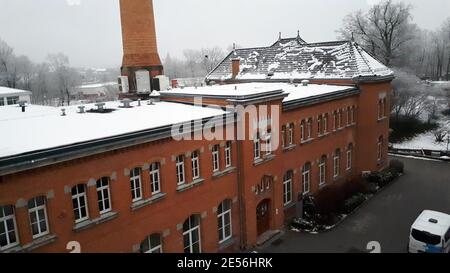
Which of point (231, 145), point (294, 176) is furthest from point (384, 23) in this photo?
point (231, 145)

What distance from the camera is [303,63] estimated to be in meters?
32.8

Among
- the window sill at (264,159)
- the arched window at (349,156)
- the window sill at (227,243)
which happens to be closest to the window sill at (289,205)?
the window sill at (264,159)

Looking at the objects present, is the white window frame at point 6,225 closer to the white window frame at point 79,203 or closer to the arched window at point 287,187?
the white window frame at point 79,203

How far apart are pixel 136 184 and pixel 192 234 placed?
14.1 feet

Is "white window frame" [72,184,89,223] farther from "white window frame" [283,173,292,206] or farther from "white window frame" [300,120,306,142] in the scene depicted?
"white window frame" [300,120,306,142]

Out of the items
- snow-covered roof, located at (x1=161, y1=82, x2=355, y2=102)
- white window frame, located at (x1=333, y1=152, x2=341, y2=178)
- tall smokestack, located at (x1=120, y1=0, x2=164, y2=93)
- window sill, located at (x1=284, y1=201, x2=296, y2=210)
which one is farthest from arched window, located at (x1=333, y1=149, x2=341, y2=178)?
tall smokestack, located at (x1=120, y1=0, x2=164, y2=93)

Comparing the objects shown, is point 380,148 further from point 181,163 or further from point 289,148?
point 181,163

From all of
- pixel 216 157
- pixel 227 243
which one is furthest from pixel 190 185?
pixel 227 243

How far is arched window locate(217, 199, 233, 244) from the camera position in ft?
62.6

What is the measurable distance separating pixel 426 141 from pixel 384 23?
1980 centimetres

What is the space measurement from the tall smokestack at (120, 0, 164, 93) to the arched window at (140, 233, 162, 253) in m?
13.6

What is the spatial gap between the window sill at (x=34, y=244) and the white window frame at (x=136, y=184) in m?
3.33

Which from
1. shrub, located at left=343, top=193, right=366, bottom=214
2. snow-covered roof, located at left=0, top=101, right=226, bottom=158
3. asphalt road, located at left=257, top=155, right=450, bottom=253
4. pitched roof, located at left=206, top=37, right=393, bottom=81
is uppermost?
pitched roof, located at left=206, top=37, right=393, bottom=81

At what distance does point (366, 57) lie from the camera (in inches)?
1208
